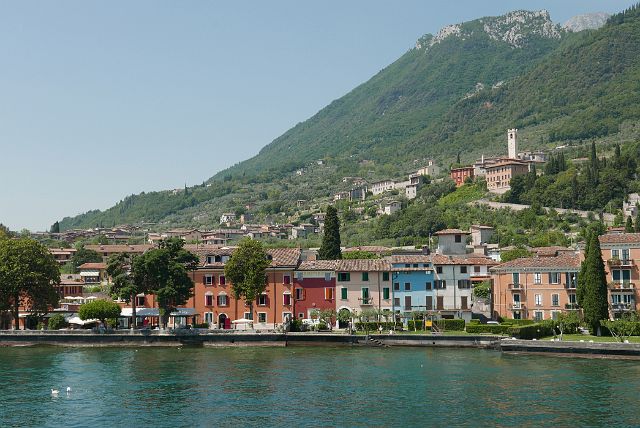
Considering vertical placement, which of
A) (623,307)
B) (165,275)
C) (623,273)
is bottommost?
(623,307)

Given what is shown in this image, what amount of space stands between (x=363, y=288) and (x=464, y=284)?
38.0ft

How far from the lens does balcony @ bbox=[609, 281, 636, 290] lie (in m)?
89.8

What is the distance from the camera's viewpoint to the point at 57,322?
327 feet

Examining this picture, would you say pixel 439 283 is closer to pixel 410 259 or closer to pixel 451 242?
pixel 410 259

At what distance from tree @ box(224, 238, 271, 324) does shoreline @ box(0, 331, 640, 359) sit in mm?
6841

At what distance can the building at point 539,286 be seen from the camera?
94938mm

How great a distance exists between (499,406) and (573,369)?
16.9 metres

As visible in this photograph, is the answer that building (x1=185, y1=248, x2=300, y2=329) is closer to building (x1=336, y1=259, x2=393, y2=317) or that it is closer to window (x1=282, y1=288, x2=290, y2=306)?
window (x1=282, y1=288, x2=290, y2=306)

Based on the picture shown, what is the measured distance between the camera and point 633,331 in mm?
82625

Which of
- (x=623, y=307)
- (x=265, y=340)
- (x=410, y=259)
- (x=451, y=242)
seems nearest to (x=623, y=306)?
(x=623, y=307)

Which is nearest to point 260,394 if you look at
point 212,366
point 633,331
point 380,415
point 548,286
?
point 380,415

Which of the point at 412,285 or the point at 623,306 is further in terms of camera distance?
the point at 412,285

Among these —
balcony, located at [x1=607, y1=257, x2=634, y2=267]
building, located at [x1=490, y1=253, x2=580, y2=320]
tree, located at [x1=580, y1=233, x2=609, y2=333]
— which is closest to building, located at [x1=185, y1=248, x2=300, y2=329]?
building, located at [x1=490, y1=253, x2=580, y2=320]

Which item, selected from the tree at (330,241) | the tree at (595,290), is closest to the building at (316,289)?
the tree at (330,241)
